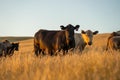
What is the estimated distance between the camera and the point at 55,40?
16.2 metres

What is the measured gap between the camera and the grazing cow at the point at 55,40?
50.1ft

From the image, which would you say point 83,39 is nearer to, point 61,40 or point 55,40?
point 55,40

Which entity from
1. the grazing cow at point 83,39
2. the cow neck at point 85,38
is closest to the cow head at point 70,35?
the grazing cow at point 83,39

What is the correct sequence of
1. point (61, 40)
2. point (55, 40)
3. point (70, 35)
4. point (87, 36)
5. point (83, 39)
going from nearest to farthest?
point (70, 35) < point (61, 40) < point (55, 40) < point (87, 36) < point (83, 39)

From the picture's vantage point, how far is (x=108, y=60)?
26.3 feet

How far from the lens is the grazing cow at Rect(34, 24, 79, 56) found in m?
15.3

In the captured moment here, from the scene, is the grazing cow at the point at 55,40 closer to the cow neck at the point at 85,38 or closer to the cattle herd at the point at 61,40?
the cattle herd at the point at 61,40

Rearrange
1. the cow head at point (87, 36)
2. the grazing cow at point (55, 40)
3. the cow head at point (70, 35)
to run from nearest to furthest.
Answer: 1. the cow head at point (70, 35)
2. the grazing cow at point (55, 40)
3. the cow head at point (87, 36)

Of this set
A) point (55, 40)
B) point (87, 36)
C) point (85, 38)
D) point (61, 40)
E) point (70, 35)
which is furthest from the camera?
point (85, 38)

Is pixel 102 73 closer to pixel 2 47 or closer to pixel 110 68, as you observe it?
pixel 110 68

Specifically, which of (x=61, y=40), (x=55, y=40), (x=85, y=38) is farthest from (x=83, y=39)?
(x=61, y=40)

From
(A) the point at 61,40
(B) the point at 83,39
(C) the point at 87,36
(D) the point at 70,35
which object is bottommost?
(B) the point at 83,39

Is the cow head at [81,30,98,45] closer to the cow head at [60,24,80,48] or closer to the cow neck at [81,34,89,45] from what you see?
the cow neck at [81,34,89,45]

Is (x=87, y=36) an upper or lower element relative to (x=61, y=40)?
lower
